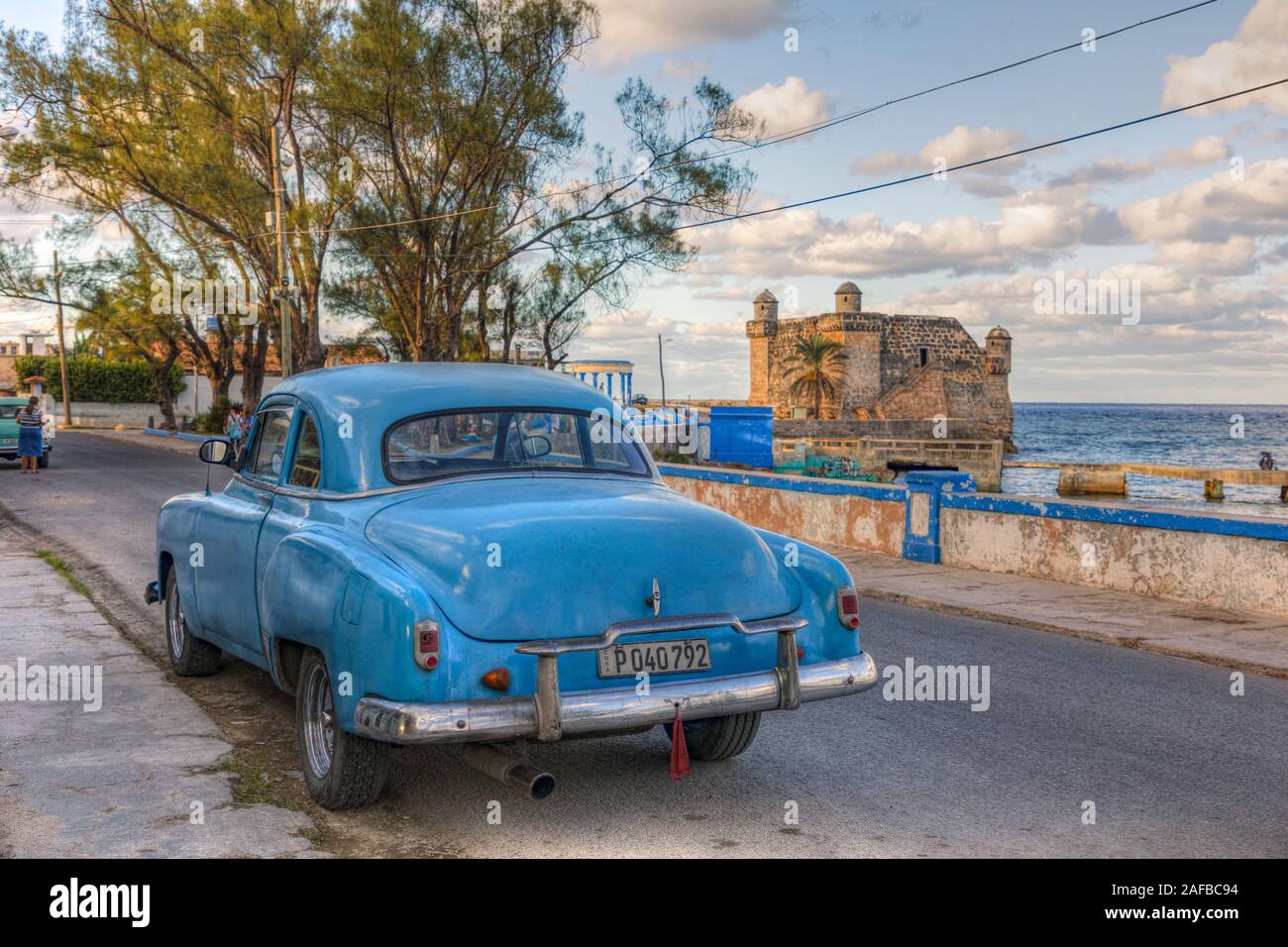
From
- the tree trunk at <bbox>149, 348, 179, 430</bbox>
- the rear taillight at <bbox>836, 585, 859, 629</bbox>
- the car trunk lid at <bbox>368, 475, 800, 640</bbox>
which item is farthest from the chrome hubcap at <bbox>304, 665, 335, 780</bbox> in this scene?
the tree trunk at <bbox>149, 348, 179, 430</bbox>

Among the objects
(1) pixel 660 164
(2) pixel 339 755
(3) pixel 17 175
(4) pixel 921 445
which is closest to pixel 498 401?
(2) pixel 339 755

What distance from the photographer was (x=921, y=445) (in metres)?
66.7

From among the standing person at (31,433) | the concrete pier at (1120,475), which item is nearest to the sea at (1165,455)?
the concrete pier at (1120,475)

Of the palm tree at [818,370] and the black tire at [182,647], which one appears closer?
the black tire at [182,647]

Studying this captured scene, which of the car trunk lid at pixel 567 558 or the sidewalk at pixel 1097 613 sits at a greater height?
the car trunk lid at pixel 567 558

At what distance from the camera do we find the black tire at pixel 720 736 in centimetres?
579

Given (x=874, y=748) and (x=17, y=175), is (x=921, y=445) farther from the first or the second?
(x=874, y=748)

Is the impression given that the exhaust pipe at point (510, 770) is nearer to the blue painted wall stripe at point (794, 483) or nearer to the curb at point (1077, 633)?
the curb at point (1077, 633)

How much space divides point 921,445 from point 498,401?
206 ft

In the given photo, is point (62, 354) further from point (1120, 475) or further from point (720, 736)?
point (720, 736)

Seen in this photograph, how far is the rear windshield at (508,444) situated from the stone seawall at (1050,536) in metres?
7.04

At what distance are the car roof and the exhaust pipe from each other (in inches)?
49.8

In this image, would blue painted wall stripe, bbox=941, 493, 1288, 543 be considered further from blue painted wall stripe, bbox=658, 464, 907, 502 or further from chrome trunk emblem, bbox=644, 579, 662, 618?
chrome trunk emblem, bbox=644, 579, 662, 618

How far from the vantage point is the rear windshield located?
5492 mm
